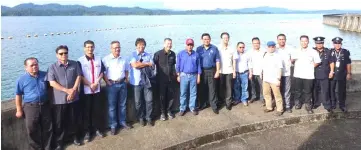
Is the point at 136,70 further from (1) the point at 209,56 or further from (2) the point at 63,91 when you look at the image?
(1) the point at 209,56

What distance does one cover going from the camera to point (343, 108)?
680cm

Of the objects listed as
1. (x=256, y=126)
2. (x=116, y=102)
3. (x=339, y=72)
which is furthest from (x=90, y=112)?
(x=339, y=72)

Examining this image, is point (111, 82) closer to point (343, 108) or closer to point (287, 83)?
point (287, 83)

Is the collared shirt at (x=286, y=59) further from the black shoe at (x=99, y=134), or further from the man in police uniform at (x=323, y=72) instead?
the black shoe at (x=99, y=134)

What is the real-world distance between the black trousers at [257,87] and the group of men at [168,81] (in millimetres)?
23

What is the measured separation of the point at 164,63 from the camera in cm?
615

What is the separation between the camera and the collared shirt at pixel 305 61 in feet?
21.7

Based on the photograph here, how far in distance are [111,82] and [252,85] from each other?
136 inches

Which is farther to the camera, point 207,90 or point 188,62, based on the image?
point 207,90

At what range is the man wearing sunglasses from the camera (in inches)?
190

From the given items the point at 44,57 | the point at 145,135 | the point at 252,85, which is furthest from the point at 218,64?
the point at 44,57

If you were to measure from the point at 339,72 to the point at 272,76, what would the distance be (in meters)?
1.41

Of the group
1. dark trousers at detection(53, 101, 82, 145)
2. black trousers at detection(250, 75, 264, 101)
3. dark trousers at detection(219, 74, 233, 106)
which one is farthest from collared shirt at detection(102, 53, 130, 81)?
black trousers at detection(250, 75, 264, 101)

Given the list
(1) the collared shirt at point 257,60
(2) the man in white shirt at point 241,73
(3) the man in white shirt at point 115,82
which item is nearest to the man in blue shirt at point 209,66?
(2) the man in white shirt at point 241,73
